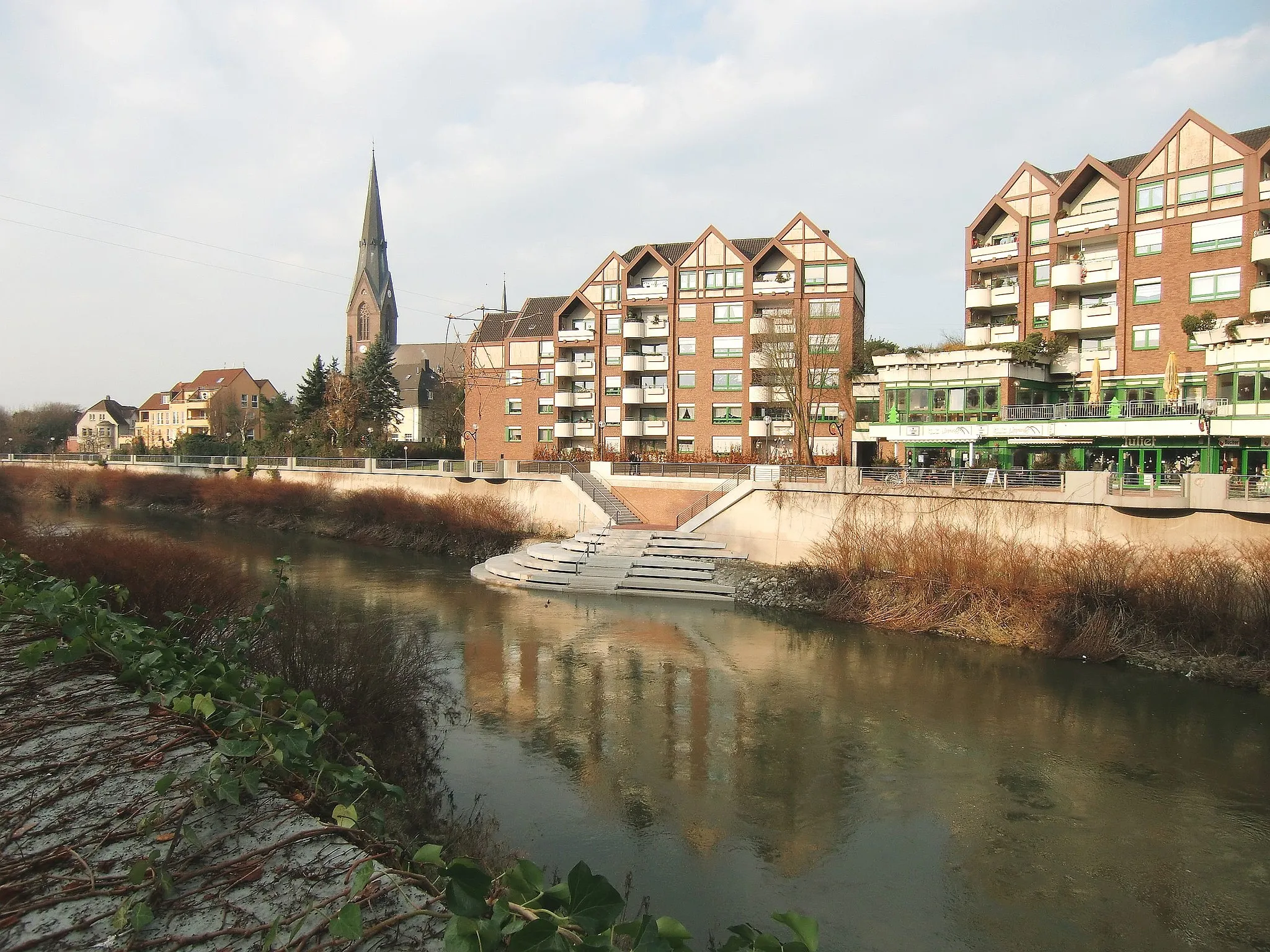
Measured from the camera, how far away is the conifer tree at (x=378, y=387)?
68125 millimetres

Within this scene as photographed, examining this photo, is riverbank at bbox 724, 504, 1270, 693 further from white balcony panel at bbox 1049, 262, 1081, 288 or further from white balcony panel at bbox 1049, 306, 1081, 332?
white balcony panel at bbox 1049, 262, 1081, 288

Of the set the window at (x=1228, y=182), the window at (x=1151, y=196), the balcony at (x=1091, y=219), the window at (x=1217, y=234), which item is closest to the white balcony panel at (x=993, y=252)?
the balcony at (x=1091, y=219)

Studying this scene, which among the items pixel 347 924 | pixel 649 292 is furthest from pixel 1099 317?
pixel 347 924

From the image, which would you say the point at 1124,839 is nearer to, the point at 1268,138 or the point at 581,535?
the point at 581,535

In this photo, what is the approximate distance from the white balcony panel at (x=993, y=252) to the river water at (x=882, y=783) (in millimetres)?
24141

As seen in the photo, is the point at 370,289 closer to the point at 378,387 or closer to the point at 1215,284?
the point at 378,387

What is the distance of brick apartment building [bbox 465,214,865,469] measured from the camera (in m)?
46.3

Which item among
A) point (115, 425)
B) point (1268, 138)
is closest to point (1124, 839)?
point (1268, 138)

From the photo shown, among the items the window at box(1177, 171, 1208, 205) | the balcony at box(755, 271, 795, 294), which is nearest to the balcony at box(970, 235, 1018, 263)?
the window at box(1177, 171, 1208, 205)

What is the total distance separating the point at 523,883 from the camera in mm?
3307

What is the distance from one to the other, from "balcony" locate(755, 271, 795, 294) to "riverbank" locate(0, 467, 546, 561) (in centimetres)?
2005

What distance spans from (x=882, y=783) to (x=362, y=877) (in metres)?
11.9

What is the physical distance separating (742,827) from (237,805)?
910 centimetres

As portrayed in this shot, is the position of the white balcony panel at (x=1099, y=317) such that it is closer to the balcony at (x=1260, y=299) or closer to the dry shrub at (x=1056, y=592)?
the balcony at (x=1260, y=299)
